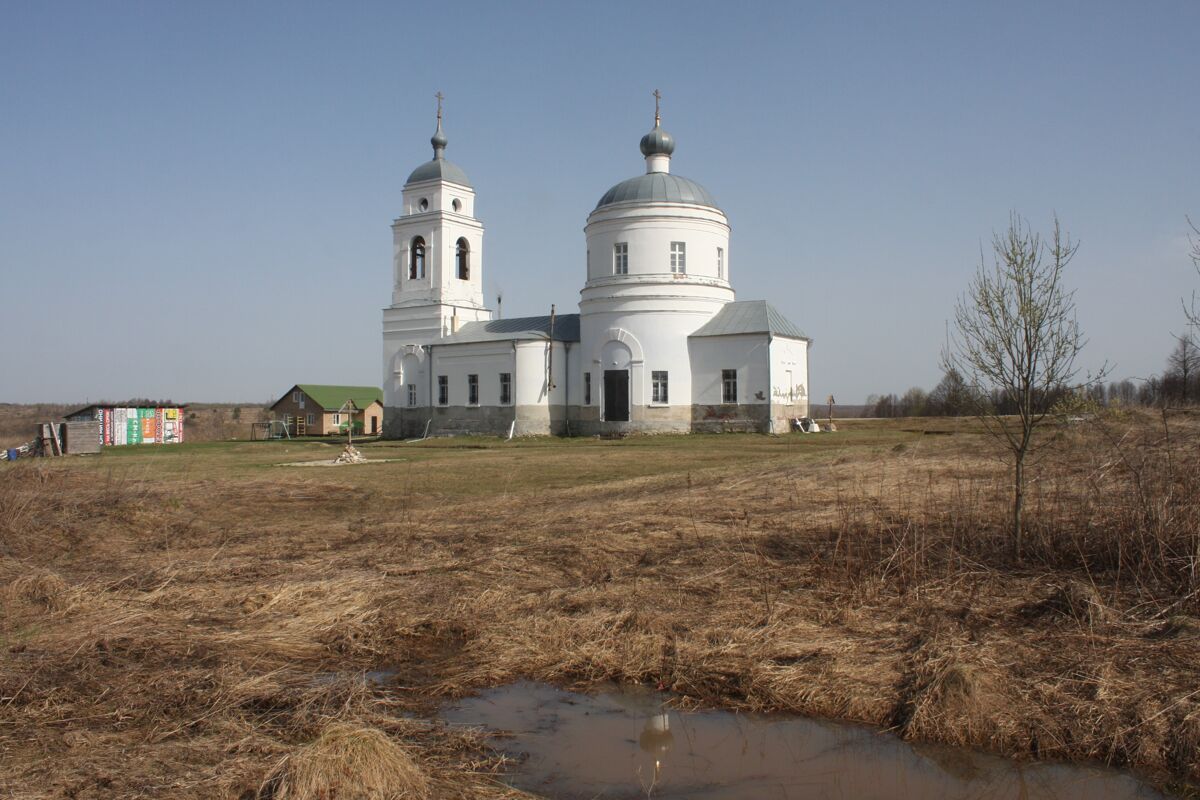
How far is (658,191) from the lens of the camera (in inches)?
1449

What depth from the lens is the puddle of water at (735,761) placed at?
503 centimetres

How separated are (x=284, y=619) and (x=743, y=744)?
4079 millimetres

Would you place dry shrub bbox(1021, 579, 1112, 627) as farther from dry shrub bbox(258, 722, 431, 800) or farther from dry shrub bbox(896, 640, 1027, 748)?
dry shrub bbox(258, 722, 431, 800)

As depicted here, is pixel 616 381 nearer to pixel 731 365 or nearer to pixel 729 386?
pixel 729 386

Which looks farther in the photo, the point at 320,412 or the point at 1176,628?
the point at 320,412

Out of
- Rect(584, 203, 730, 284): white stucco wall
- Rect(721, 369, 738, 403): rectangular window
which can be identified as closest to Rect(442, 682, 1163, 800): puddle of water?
Rect(721, 369, 738, 403): rectangular window

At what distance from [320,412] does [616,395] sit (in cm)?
2656

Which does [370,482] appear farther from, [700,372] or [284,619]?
[700,372]

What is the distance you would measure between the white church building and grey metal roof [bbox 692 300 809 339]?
2.5 inches

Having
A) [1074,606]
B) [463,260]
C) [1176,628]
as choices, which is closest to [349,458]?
[463,260]

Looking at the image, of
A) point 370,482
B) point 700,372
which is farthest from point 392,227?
point 370,482

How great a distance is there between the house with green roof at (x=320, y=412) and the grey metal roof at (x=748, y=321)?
27303mm

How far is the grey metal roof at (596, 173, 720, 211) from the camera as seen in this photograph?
121 ft

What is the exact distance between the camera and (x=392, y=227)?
42625 millimetres
